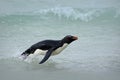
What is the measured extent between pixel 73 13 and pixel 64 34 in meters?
2.17

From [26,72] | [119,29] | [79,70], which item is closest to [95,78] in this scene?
[79,70]

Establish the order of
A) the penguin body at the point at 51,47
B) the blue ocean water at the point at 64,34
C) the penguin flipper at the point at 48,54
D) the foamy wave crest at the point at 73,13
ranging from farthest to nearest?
the foamy wave crest at the point at 73,13 → the penguin body at the point at 51,47 → the penguin flipper at the point at 48,54 → the blue ocean water at the point at 64,34

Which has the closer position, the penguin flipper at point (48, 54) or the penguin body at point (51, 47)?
the penguin flipper at point (48, 54)

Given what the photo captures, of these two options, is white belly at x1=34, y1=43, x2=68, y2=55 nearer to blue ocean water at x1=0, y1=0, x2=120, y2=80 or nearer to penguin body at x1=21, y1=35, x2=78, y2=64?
penguin body at x1=21, y1=35, x2=78, y2=64

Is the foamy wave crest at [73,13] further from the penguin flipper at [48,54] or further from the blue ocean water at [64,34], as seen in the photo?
the penguin flipper at [48,54]

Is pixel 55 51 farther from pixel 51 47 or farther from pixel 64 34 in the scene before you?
pixel 64 34

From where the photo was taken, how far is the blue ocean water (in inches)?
251

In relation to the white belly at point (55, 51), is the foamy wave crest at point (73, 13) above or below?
above

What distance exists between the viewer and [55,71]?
20.9 feet

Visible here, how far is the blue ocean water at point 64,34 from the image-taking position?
251 inches

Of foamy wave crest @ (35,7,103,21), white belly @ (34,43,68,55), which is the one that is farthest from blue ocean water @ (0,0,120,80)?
white belly @ (34,43,68,55)

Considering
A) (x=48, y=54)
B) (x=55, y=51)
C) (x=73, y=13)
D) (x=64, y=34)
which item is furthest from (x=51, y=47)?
(x=73, y=13)

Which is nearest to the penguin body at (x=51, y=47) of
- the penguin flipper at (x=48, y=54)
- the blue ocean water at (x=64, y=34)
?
the penguin flipper at (x=48, y=54)

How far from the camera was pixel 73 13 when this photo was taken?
36.7 ft
